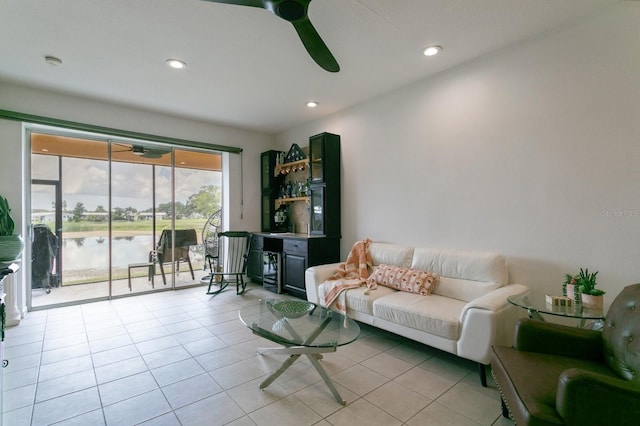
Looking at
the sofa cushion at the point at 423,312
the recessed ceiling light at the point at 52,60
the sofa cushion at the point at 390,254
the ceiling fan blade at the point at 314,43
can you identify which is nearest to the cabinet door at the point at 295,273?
the sofa cushion at the point at 390,254

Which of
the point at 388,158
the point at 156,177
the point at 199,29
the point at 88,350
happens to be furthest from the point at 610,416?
the point at 156,177

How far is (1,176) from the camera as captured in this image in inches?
137

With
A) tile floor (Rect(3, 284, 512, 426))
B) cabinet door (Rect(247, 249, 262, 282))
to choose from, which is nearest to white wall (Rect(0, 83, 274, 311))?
cabinet door (Rect(247, 249, 262, 282))

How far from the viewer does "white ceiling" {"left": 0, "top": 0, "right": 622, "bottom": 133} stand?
224 centimetres

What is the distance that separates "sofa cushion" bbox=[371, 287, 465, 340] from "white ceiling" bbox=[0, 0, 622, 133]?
2.32m

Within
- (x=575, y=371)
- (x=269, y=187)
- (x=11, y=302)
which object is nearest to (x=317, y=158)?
(x=269, y=187)

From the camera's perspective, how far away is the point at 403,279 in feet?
10.2

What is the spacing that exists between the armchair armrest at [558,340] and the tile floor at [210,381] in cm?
51

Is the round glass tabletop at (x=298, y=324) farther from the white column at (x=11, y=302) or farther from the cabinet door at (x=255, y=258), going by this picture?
the white column at (x=11, y=302)

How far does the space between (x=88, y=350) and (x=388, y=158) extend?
373cm

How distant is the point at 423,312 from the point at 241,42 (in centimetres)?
281

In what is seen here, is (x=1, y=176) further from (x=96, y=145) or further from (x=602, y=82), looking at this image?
(x=602, y=82)

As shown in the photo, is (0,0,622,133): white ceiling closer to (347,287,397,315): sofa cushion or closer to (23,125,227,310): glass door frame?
(23,125,227,310): glass door frame

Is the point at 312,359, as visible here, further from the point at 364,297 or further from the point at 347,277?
the point at 347,277
